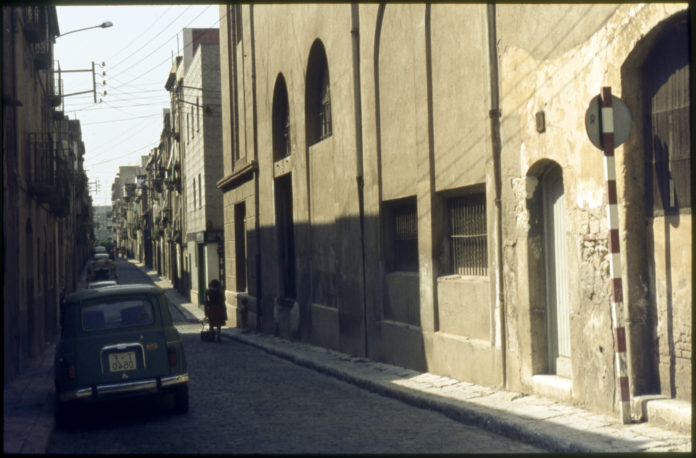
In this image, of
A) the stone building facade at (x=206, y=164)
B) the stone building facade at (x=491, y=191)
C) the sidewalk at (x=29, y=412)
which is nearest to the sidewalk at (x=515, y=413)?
the stone building facade at (x=491, y=191)

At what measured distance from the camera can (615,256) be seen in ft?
26.8

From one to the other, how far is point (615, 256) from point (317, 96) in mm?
12883

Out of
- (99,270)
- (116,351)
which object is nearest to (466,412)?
(116,351)

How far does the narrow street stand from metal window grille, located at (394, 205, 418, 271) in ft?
7.80

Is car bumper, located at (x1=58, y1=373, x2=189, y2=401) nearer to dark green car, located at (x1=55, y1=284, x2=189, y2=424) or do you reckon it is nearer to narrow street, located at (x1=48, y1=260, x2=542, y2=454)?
dark green car, located at (x1=55, y1=284, x2=189, y2=424)

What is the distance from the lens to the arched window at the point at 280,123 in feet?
77.3

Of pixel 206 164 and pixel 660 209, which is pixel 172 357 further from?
pixel 206 164

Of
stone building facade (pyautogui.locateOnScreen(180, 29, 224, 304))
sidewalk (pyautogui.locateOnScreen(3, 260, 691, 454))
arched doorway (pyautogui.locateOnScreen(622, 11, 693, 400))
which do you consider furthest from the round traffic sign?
stone building facade (pyautogui.locateOnScreen(180, 29, 224, 304))

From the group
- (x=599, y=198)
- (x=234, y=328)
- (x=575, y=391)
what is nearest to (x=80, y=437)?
(x=575, y=391)

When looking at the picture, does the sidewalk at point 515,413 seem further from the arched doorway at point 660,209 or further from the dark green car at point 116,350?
the dark green car at point 116,350

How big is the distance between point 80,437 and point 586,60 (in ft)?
21.9

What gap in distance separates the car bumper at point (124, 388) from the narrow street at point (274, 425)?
1.27 feet

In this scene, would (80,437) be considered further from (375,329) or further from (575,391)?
(375,329)

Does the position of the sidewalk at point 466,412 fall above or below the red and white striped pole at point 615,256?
below
